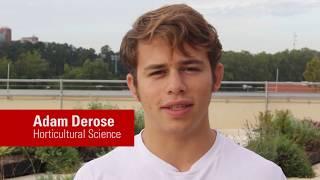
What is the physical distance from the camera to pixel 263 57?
144ft

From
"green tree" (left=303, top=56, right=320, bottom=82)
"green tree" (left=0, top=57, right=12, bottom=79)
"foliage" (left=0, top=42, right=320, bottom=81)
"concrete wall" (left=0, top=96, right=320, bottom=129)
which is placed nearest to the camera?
"concrete wall" (left=0, top=96, right=320, bottom=129)

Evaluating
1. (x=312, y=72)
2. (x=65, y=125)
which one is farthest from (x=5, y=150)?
(x=312, y=72)

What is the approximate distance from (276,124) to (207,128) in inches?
387

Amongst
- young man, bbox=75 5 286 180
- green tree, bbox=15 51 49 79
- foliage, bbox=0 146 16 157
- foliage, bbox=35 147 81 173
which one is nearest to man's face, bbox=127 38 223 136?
young man, bbox=75 5 286 180

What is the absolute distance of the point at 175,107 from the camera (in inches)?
60.9

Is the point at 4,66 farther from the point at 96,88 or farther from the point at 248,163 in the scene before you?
the point at 248,163

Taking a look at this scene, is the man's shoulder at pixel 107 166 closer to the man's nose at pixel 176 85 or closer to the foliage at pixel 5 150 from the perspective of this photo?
the man's nose at pixel 176 85

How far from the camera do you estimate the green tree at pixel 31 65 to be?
32656mm

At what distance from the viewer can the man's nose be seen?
1.54 metres

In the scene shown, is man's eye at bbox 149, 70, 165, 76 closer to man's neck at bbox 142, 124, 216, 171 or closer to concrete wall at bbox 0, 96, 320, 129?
man's neck at bbox 142, 124, 216, 171

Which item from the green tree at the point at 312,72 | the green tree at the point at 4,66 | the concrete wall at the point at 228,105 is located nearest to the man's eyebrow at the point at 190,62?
the concrete wall at the point at 228,105

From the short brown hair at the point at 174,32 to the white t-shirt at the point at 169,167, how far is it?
20 cm

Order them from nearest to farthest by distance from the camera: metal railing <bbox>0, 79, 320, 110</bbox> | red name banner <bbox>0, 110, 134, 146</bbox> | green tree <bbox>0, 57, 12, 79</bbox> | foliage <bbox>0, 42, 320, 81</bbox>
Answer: red name banner <bbox>0, 110, 134, 146</bbox> → metal railing <bbox>0, 79, 320, 110</bbox> → foliage <bbox>0, 42, 320, 81</bbox> → green tree <bbox>0, 57, 12, 79</bbox>

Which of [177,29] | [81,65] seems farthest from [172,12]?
[81,65]
